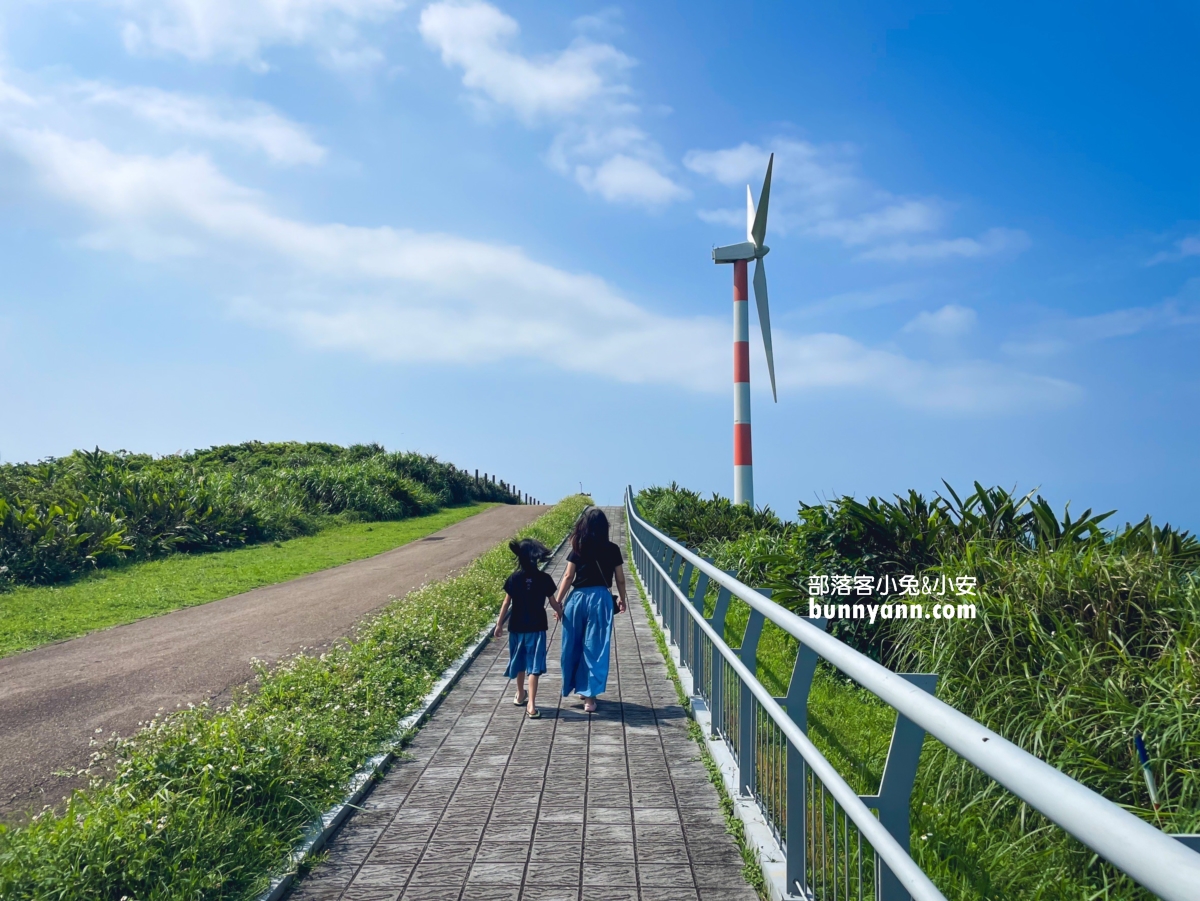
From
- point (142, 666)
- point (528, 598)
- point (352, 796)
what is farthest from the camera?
point (142, 666)

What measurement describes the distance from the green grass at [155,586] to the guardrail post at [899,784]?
40.2ft

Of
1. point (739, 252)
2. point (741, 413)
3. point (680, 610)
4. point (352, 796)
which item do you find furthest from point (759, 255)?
point (352, 796)

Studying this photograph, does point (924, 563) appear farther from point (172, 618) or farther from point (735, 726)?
point (172, 618)

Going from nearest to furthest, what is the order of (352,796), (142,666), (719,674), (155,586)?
(352,796) < (719,674) < (142,666) < (155,586)

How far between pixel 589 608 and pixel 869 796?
15.6 feet

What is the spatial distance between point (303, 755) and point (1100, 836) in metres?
5.13

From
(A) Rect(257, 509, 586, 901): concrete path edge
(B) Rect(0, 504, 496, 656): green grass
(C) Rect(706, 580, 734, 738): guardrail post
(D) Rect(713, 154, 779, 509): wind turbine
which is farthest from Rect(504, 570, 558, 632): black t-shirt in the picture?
(D) Rect(713, 154, 779, 509): wind turbine

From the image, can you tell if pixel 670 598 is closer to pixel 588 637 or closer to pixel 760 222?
pixel 588 637

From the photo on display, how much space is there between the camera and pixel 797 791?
12.0 ft

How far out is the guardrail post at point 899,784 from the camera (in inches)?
102

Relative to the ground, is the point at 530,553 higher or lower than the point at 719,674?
higher

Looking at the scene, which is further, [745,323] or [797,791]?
[745,323]

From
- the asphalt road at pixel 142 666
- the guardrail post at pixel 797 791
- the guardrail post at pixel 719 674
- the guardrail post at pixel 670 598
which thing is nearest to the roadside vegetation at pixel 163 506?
the asphalt road at pixel 142 666

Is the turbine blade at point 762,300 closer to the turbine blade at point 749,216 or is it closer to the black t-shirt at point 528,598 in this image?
the turbine blade at point 749,216
